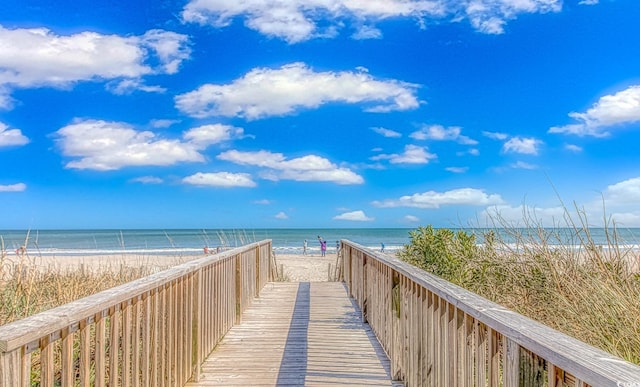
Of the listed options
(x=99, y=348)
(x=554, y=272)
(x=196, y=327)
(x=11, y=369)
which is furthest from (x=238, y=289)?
(x=11, y=369)

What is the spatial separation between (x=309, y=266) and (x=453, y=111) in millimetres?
10799

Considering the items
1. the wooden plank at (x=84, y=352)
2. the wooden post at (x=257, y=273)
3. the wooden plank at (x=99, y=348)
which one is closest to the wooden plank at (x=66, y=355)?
the wooden plank at (x=84, y=352)

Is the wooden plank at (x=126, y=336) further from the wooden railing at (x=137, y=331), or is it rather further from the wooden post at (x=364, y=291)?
the wooden post at (x=364, y=291)

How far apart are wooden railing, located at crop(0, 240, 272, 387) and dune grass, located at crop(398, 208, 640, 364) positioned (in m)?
2.95

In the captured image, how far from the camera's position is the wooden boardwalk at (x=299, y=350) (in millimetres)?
3723

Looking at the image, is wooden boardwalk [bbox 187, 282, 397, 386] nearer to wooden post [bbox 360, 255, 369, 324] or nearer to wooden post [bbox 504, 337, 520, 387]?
wooden post [bbox 360, 255, 369, 324]

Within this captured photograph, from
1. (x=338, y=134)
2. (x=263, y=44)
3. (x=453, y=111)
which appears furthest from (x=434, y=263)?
(x=338, y=134)

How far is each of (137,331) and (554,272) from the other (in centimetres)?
427

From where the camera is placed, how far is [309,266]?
21.1 meters

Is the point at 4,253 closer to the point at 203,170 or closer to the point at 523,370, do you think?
the point at 523,370

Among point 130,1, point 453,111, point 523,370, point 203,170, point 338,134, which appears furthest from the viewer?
point 203,170

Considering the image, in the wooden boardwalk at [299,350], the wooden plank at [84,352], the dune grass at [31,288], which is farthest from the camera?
Answer: the dune grass at [31,288]

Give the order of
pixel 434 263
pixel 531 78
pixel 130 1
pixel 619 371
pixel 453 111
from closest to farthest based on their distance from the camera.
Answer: pixel 619 371, pixel 434 263, pixel 130 1, pixel 531 78, pixel 453 111

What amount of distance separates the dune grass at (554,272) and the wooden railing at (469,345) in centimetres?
139
